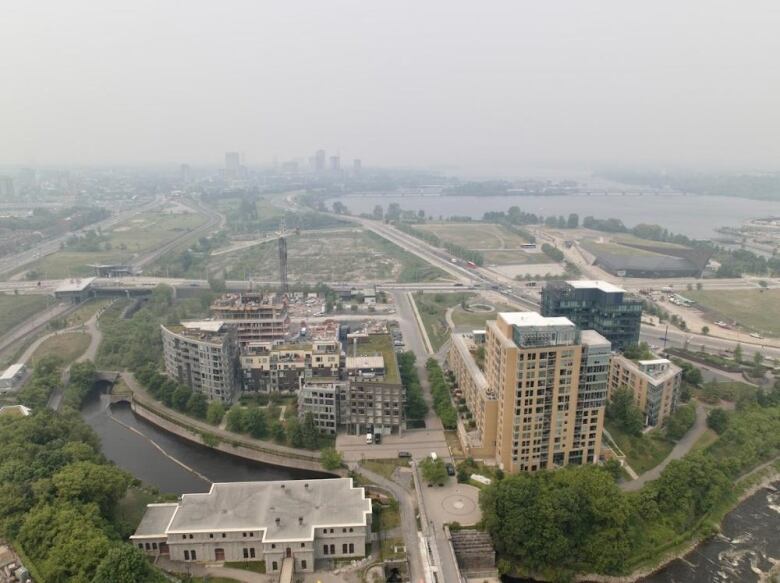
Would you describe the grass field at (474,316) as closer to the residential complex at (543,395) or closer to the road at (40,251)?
the residential complex at (543,395)

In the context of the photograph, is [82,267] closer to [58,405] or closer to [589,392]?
[58,405]

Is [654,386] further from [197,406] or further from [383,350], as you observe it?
[197,406]

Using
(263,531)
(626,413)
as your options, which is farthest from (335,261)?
(263,531)

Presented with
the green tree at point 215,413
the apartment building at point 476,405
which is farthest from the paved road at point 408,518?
the green tree at point 215,413

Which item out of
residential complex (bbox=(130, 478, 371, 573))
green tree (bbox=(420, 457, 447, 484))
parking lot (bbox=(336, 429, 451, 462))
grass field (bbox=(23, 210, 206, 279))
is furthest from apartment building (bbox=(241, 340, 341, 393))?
grass field (bbox=(23, 210, 206, 279))

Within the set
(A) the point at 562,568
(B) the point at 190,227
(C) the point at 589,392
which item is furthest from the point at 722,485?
(B) the point at 190,227

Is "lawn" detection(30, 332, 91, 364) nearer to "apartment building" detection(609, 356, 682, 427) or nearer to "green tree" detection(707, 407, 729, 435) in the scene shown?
"apartment building" detection(609, 356, 682, 427)

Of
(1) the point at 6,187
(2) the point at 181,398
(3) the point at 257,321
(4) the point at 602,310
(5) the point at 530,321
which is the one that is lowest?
(2) the point at 181,398
